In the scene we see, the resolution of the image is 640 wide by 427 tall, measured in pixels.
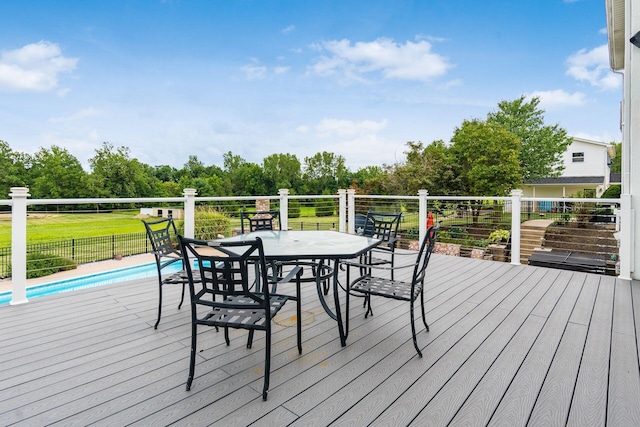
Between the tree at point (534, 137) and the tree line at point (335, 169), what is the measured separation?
52 millimetres

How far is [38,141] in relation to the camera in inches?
708

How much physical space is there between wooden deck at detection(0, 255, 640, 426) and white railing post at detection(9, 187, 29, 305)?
0.61ft

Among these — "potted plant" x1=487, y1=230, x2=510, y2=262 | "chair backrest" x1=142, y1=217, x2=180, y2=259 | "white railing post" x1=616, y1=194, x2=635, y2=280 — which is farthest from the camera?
"potted plant" x1=487, y1=230, x2=510, y2=262

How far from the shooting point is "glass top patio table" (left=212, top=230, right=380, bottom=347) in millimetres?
2443

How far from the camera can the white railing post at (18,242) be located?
10.5ft

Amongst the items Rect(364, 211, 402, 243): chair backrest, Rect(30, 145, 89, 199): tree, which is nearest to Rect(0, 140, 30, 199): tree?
Rect(30, 145, 89, 199): tree

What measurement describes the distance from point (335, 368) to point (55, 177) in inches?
744

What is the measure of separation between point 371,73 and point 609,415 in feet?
49.4

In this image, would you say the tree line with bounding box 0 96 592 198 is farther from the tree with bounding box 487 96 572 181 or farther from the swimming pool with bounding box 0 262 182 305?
the swimming pool with bounding box 0 262 182 305

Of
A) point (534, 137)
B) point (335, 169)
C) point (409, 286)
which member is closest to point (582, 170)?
point (534, 137)

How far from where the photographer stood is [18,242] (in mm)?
3221

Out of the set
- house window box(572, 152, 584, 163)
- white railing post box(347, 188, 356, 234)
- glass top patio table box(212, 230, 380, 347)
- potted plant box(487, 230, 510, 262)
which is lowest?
potted plant box(487, 230, 510, 262)

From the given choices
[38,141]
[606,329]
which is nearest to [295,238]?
[606,329]

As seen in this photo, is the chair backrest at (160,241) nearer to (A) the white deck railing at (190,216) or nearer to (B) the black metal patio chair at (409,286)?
(A) the white deck railing at (190,216)
